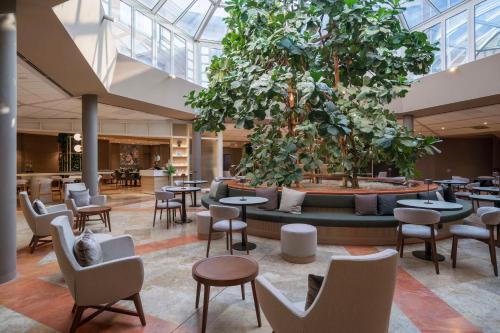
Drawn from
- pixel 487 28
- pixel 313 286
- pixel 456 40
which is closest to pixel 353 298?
pixel 313 286

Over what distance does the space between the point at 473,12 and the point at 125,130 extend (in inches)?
507

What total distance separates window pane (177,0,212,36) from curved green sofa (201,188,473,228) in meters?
8.14

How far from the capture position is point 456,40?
30.4 ft

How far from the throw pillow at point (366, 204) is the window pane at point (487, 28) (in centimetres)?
632

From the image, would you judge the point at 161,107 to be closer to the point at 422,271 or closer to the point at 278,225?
the point at 278,225

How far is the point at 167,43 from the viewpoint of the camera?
10.4m

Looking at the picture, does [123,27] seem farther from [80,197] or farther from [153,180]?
[153,180]

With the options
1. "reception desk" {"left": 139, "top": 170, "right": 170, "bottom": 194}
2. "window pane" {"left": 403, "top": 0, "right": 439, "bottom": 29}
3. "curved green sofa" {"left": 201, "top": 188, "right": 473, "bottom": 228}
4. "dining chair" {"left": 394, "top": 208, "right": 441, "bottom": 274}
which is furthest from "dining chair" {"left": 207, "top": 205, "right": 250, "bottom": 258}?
"window pane" {"left": 403, "top": 0, "right": 439, "bottom": 29}

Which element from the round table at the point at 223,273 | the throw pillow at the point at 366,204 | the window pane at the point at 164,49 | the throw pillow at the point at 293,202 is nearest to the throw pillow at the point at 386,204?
the throw pillow at the point at 366,204

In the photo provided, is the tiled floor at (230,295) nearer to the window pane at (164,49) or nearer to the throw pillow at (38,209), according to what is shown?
the throw pillow at (38,209)

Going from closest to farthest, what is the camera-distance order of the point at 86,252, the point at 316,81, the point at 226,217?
the point at 86,252 < the point at 226,217 < the point at 316,81

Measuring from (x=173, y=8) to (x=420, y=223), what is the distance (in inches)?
396

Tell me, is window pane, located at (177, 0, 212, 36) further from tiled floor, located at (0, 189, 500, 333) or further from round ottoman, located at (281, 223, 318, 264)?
round ottoman, located at (281, 223, 318, 264)

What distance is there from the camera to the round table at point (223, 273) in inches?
93.7
